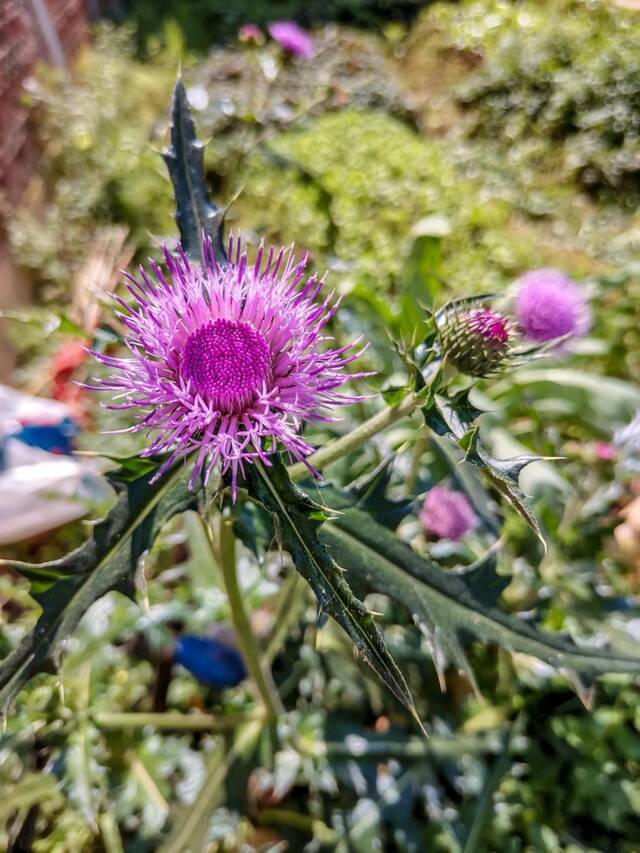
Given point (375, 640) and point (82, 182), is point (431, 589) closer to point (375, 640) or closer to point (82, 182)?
point (375, 640)

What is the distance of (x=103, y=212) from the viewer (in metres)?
4.20

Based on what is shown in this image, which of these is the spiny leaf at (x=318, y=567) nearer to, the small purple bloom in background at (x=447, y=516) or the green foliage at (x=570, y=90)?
the small purple bloom in background at (x=447, y=516)

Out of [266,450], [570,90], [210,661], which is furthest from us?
[570,90]

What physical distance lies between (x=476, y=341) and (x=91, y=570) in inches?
31.8

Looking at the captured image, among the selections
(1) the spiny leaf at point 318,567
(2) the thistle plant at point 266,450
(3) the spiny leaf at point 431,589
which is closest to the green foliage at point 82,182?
(2) the thistle plant at point 266,450

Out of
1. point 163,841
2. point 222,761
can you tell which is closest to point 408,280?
point 222,761

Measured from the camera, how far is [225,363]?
104 cm

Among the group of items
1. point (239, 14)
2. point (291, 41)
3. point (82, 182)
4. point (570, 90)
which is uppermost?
point (239, 14)

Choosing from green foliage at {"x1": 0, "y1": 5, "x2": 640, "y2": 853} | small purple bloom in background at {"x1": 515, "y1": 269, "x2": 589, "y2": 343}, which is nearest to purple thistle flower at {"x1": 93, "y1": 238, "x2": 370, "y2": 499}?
green foliage at {"x1": 0, "y1": 5, "x2": 640, "y2": 853}

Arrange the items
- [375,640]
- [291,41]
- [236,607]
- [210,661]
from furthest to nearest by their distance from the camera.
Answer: [291,41]
[210,661]
[236,607]
[375,640]

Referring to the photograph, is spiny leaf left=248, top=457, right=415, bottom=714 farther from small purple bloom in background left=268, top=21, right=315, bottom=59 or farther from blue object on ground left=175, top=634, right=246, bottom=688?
small purple bloom in background left=268, top=21, right=315, bottom=59

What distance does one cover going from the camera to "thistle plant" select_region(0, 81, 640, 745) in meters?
0.97

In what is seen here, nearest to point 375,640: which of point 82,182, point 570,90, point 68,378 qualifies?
point 68,378

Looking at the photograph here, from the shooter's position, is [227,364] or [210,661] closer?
[227,364]
